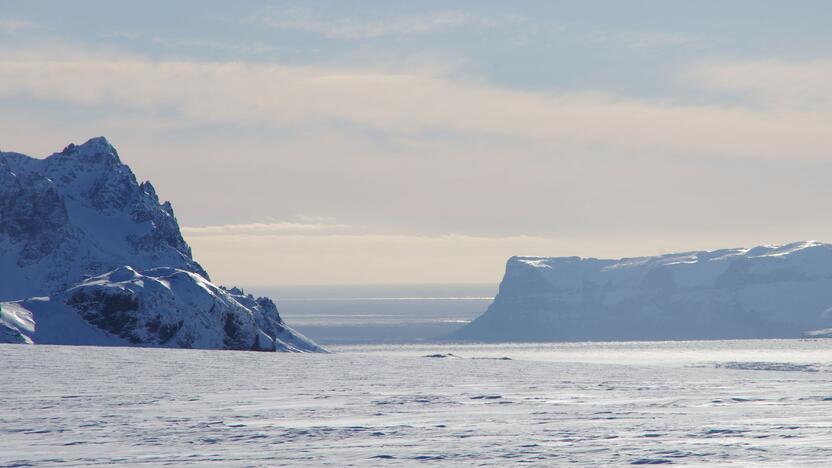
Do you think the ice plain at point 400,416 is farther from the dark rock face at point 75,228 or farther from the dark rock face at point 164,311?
the dark rock face at point 75,228

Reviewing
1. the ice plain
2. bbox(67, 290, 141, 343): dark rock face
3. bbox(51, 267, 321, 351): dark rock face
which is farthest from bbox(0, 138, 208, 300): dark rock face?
the ice plain

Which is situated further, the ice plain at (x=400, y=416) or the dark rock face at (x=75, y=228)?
the dark rock face at (x=75, y=228)

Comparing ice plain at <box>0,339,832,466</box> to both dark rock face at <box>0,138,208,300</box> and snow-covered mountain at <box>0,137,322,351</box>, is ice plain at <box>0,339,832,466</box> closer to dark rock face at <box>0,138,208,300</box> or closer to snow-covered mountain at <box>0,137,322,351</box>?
snow-covered mountain at <box>0,137,322,351</box>

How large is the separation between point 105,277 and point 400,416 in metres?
87.2

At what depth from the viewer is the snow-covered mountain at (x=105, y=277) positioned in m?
99.4

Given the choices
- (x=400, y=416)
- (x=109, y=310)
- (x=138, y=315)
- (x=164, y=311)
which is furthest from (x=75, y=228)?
(x=400, y=416)

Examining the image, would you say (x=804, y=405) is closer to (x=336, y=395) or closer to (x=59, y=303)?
(x=336, y=395)

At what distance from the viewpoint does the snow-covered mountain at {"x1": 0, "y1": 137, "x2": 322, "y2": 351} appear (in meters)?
99.4

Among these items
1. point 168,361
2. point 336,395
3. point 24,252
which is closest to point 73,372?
point 168,361

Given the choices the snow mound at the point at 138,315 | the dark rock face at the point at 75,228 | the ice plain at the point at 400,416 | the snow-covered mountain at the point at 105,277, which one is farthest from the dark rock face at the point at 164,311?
the dark rock face at the point at 75,228

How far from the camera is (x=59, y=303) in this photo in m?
103

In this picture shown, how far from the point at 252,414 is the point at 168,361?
18116 mm

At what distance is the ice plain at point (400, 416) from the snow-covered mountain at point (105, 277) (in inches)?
2256

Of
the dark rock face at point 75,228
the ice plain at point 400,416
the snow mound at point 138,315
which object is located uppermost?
the dark rock face at point 75,228
